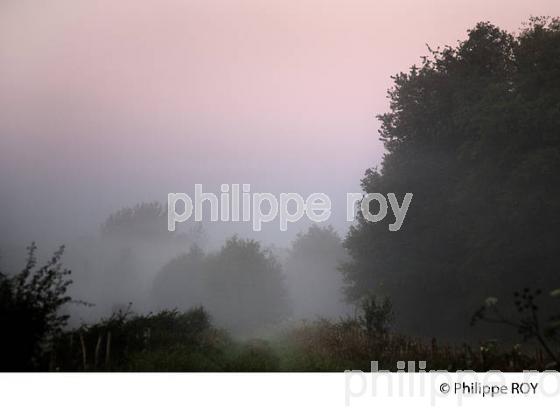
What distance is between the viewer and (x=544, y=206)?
1284cm

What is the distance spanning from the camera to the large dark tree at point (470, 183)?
13.2 m

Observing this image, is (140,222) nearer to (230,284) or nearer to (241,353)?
(230,284)

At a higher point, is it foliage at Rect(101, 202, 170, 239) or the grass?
foliage at Rect(101, 202, 170, 239)

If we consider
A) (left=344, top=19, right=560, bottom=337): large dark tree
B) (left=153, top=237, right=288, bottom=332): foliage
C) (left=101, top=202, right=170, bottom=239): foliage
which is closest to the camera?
(left=344, top=19, right=560, bottom=337): large dark tree

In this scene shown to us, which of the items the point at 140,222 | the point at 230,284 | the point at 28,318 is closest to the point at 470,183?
the point at 28,318

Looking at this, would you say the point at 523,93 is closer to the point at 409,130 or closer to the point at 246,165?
the point at 409,130

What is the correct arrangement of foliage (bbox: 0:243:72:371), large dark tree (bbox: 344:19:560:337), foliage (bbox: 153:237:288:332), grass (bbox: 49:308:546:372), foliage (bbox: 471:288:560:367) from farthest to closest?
foliage (bbox: 153:237:288:332) → large dark tree (bbox: 344:19:560:337) → grass (bbox: 49:308:546:372) → foliage (bbox: 0:243:72:371) → foliage (bbox: 471:288:560:367)

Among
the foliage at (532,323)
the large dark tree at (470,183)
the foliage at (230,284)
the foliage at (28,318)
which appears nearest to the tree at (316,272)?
the foliage at (230,284)

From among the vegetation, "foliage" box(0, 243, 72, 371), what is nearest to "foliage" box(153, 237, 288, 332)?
the vegetation

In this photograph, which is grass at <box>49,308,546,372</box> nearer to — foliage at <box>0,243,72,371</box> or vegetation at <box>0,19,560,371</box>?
vegetation at <box>0,19,560,371</box>

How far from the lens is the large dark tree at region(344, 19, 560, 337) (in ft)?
43.3

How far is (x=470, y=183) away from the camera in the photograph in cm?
1427
